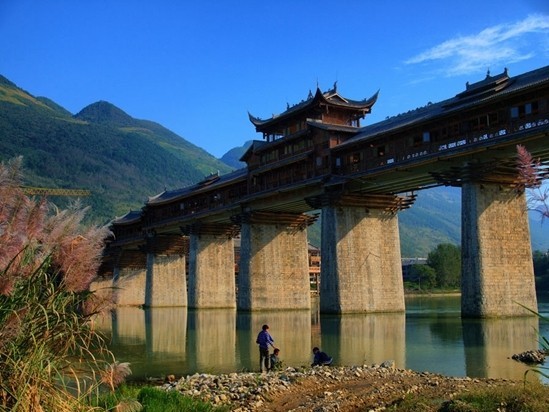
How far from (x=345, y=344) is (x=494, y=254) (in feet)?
29.6

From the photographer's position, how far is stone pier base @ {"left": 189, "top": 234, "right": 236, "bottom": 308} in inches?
2025

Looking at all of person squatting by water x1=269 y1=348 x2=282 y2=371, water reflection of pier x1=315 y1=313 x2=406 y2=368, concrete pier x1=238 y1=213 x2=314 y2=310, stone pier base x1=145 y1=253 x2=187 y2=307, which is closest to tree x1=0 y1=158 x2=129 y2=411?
person squatting by water x1=269 y1=348 x2=282 y2=371

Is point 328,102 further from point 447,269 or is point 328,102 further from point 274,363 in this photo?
point 447,269

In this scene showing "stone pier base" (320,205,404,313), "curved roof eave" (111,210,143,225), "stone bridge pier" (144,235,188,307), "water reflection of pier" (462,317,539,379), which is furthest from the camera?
"curved roof eave" (111,210,143,225)

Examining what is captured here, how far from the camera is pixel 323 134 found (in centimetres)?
3838

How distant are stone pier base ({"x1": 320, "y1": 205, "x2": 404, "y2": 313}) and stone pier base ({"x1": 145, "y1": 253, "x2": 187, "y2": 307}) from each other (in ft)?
92.5

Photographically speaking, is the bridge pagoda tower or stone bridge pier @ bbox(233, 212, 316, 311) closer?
the bridge pagoda tower

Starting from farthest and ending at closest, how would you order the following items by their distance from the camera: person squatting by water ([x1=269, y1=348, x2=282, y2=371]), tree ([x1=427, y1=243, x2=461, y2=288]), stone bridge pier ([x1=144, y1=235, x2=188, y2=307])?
1. tree ([x1=427, y1=243, x2=461, y2=288])
2. stone bridge pier ([x1=144, y1=235, x2=188, y2=307])
3. person squatting by water ([x1=269, y1=348, x2=282, y2=371])

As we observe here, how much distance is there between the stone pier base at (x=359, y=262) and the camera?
116 feet

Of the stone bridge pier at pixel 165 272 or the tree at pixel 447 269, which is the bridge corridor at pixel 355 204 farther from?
the tree at pixel 447 269

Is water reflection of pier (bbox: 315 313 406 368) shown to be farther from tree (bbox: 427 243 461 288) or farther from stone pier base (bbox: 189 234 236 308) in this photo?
tree (bbox: 427 243 461 288)

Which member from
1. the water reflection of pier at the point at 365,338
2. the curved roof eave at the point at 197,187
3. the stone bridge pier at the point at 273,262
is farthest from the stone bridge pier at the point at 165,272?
the water reflection of pier at the point at 365,338

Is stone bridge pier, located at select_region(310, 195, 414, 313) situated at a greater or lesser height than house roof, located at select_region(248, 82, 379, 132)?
lesser

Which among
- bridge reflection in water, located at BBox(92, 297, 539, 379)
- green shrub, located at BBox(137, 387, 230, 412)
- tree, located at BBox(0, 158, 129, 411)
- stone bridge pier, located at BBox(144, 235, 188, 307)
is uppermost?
stone bridge pier, located at BBox(144, 235, 188, 307)
